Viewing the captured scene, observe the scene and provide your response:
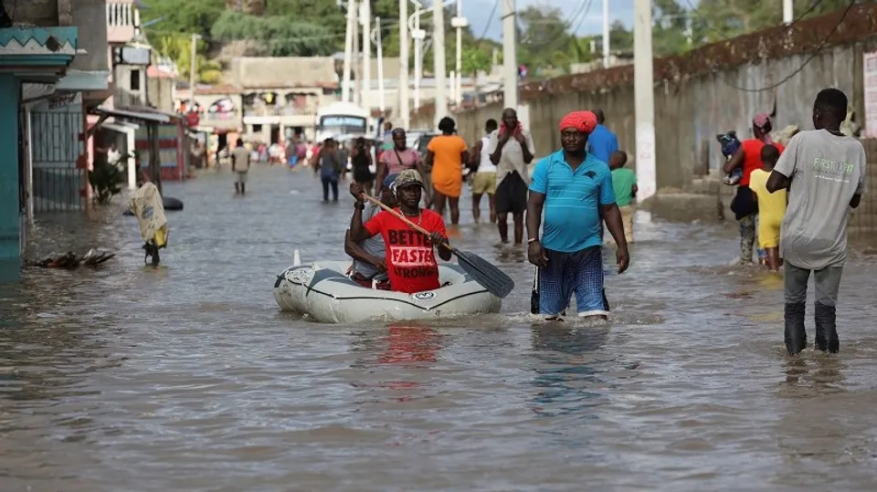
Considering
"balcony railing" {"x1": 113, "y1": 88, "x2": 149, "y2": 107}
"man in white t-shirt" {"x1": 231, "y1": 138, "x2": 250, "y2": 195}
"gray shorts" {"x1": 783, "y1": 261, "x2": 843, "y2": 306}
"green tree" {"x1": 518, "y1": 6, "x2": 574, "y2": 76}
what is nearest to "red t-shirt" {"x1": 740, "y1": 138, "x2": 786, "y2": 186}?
"gray shorts" {"x1": 783, "y1": 261, "x2": 843, "y2": 306}

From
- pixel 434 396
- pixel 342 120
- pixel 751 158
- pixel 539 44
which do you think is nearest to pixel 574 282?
pixel 434 396

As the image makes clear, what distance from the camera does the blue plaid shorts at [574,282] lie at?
12078mm

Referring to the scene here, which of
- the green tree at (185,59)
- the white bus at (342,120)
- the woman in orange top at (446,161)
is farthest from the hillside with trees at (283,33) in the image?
the woman in orange top at (446,161)

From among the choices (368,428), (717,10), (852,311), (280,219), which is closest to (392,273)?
(852,311)

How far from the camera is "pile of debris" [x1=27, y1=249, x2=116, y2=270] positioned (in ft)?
65.0

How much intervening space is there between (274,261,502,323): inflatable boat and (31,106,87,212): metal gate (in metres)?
22.7

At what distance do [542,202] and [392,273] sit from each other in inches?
73.2

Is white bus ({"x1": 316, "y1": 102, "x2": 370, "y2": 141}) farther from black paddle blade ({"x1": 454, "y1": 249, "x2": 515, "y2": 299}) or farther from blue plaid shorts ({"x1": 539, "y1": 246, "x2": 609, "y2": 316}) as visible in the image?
blue plaid shorts ({"x1": 539, "y1": 246, "x2": 609, "y2": 316})

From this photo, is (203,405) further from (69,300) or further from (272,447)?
(69,300)

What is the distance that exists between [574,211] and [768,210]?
4912 millimetres

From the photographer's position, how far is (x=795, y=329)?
1088cm

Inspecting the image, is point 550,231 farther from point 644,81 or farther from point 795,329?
point 644,81

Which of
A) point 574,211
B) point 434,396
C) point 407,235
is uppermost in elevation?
point 574,211

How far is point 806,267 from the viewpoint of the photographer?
10.5 metres
